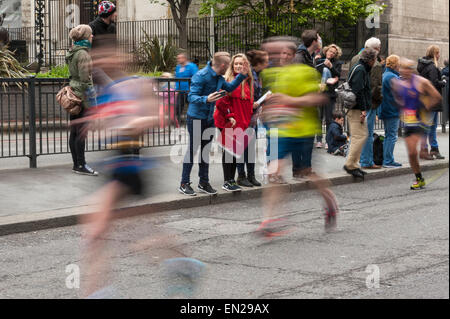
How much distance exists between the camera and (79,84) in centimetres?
1115

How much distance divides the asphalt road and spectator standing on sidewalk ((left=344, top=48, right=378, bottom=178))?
74.2 inches

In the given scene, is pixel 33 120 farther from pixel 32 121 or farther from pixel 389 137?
pixel 389 137

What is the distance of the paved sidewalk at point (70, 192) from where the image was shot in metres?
8.92

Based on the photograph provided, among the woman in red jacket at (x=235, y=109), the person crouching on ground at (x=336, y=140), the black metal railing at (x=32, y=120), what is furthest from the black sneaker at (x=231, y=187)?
the person crouching on ground at (x=336, y=140)

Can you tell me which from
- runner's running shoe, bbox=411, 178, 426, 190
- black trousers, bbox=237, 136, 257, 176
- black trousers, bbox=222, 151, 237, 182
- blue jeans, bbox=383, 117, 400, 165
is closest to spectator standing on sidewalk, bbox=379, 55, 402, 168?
blue jeans, bbox=383, 117, 400, 165

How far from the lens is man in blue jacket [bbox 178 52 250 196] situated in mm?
9875

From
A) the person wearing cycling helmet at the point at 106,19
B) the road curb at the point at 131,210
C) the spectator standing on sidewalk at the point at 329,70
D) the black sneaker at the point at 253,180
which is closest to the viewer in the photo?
the person wearing cycling helmet at the point at 106,19

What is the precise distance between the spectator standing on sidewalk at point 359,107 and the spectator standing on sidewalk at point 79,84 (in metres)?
3.77

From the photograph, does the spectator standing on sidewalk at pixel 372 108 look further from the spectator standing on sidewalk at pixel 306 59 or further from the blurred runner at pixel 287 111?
the blurred runner at pixel 287 111

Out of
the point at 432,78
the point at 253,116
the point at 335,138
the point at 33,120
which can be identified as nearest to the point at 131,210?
the point at 253,116

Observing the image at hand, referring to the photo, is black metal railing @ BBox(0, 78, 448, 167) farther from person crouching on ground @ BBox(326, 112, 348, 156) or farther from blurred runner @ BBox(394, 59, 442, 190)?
person crouching on ground @ BBox(326, 112, 348, 156)

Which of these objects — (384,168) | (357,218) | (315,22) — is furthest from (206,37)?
(357,218)
